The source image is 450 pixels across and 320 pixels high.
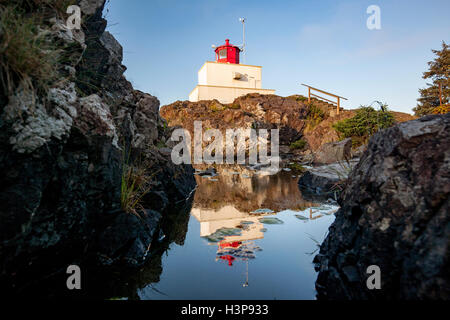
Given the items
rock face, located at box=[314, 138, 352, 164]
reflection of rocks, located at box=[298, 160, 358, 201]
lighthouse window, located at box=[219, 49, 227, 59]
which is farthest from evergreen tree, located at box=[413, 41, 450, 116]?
lighthouse window, located at box=[219, 49, 227, 59]

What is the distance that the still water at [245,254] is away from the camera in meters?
2.22

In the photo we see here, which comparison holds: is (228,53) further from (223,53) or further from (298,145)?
(298,145)

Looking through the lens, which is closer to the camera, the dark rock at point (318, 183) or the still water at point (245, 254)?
the still water at point (245, 254)

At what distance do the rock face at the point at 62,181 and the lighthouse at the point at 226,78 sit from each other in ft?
87.1

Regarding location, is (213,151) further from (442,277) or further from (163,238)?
(442,277)

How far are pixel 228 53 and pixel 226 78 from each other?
361 centimetres

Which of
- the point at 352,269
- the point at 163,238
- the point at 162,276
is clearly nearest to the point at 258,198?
the point at 163,238

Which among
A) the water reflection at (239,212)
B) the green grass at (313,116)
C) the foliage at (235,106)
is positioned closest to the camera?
the water reflection at (239,212)

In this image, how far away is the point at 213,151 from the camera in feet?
74.5

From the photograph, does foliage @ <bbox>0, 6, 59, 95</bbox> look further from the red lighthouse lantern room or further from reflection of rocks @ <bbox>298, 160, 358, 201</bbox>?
the red lighthouse lantern room

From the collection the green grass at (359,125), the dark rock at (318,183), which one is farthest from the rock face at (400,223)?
the green grass at (359,125)

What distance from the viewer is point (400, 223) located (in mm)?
1611

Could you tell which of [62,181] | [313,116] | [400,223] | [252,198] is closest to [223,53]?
[313,116]

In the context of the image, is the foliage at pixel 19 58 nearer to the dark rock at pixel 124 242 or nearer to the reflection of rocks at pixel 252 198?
the dark rock at pixel 124 242
